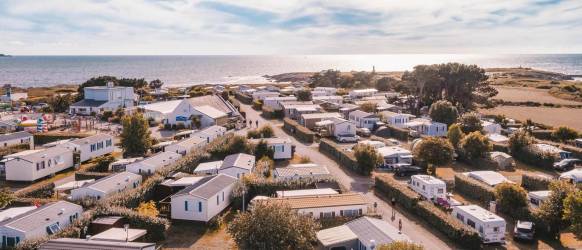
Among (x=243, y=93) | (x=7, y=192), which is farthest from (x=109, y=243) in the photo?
(x=243, y=93)

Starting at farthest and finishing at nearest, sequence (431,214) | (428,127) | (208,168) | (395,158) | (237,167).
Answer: (428,127) → (395,158) → (208,168) → (237,167) → (431,214)

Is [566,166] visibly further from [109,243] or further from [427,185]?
[109,243]

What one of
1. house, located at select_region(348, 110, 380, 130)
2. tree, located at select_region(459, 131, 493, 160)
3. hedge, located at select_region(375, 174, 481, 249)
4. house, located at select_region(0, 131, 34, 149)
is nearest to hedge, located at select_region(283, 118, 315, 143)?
house, located at select_region(348, 110, 380, 130)

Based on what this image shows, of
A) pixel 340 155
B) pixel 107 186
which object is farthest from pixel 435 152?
pixel 107 186

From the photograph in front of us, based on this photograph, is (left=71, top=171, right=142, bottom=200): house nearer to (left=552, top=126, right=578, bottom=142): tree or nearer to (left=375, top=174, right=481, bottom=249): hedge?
(left=375, top=174, right=481, bottom=249): hedge

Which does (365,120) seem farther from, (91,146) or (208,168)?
(91,146)
